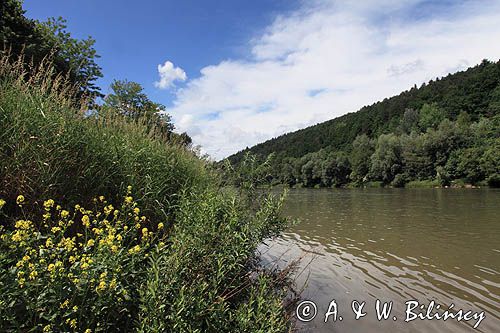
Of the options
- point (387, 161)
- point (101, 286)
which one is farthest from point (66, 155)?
point (387, 161)

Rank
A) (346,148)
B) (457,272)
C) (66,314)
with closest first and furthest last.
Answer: (66,314), (457,272), (346,148)

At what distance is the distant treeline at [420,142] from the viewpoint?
60.5 meters

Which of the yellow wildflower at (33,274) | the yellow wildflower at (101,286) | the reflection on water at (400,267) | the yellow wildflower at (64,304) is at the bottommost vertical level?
the reflection on water at (400,267)

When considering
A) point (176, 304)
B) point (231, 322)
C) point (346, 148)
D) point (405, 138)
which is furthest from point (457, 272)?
point (346, 148)

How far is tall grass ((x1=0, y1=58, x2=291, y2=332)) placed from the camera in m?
2.45

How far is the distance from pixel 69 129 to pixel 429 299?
7.30m

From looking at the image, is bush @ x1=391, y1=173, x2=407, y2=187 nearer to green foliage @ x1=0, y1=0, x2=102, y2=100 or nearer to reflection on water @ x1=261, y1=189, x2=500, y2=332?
A: reflection on water @ x1=261, y1=189, x2=500, y2=332

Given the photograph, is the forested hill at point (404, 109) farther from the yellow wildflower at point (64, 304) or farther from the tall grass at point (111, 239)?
the yellow wildflower at point (64, 304)

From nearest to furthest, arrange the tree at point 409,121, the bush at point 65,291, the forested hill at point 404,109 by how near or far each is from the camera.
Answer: the bush at point 65,291 → the forested hill at point 404,109 → the tree at point 409,121

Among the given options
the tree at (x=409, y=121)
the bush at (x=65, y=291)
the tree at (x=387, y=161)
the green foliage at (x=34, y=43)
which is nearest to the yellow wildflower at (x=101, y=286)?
the bush at (x=65, y=291)

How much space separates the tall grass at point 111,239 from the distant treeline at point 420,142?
25574 mm

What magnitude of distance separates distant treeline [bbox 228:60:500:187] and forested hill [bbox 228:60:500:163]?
0.78 feet

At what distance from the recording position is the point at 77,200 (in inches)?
169

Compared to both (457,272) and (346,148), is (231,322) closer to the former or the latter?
(457,272)
